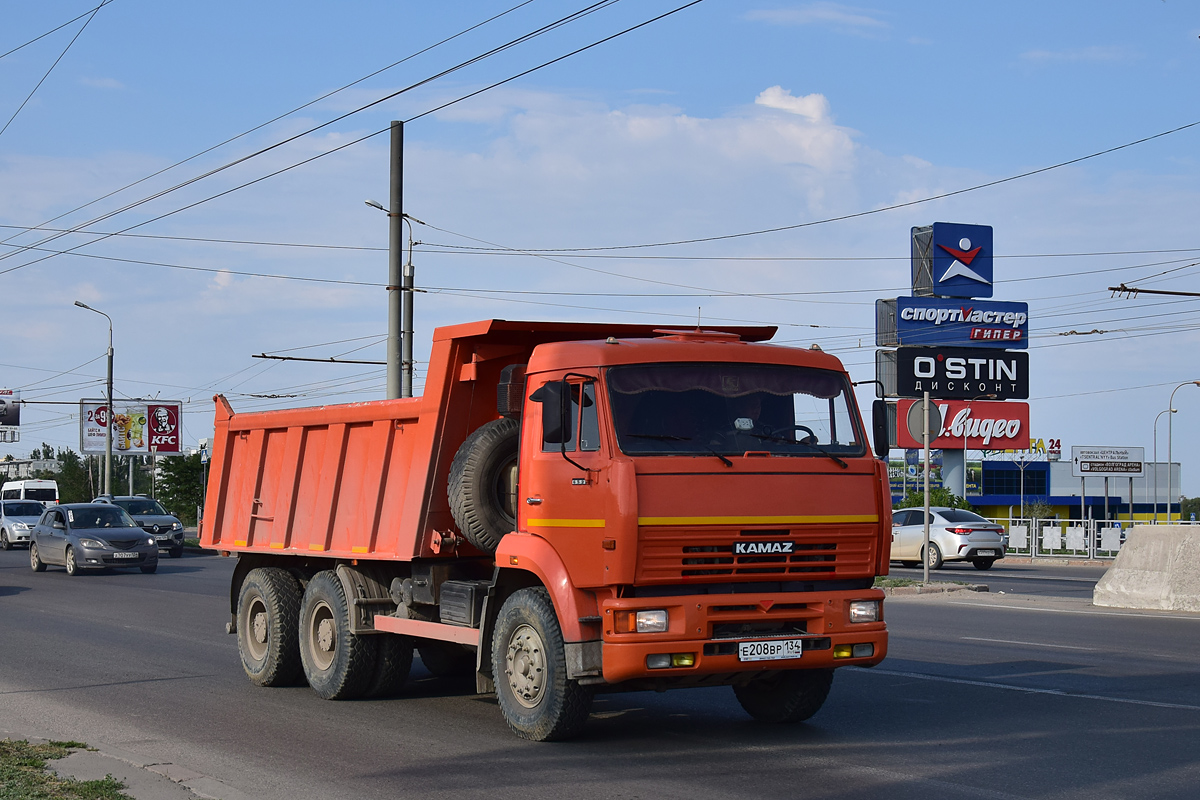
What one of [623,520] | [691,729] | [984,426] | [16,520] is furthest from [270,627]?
[984,426]

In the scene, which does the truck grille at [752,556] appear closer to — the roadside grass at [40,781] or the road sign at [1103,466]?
the roadside grass at [40,781]

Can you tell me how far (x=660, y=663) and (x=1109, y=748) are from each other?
284 cm

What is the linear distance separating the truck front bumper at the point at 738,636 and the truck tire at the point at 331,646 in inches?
128


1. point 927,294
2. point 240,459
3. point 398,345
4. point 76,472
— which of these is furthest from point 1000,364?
point 76,472

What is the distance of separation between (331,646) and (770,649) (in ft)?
14.1

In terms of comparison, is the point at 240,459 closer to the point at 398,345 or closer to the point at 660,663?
the point at 660,663

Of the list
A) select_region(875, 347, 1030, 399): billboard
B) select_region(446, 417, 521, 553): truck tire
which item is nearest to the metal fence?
select_region(875, 347, 1030, 399): billboard

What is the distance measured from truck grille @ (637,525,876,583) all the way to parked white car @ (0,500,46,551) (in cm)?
4078

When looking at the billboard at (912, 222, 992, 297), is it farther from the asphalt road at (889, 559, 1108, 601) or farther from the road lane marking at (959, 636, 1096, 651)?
the road lane marking at (959, 636, 1096, 651)

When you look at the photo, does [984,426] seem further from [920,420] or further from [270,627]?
[270,627]

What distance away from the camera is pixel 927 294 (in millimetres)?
58281

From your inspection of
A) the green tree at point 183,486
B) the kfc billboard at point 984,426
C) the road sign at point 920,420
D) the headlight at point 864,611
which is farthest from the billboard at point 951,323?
the headlight at point 864,611

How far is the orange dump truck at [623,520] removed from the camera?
25.8 ft

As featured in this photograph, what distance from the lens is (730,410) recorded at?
8430mm
